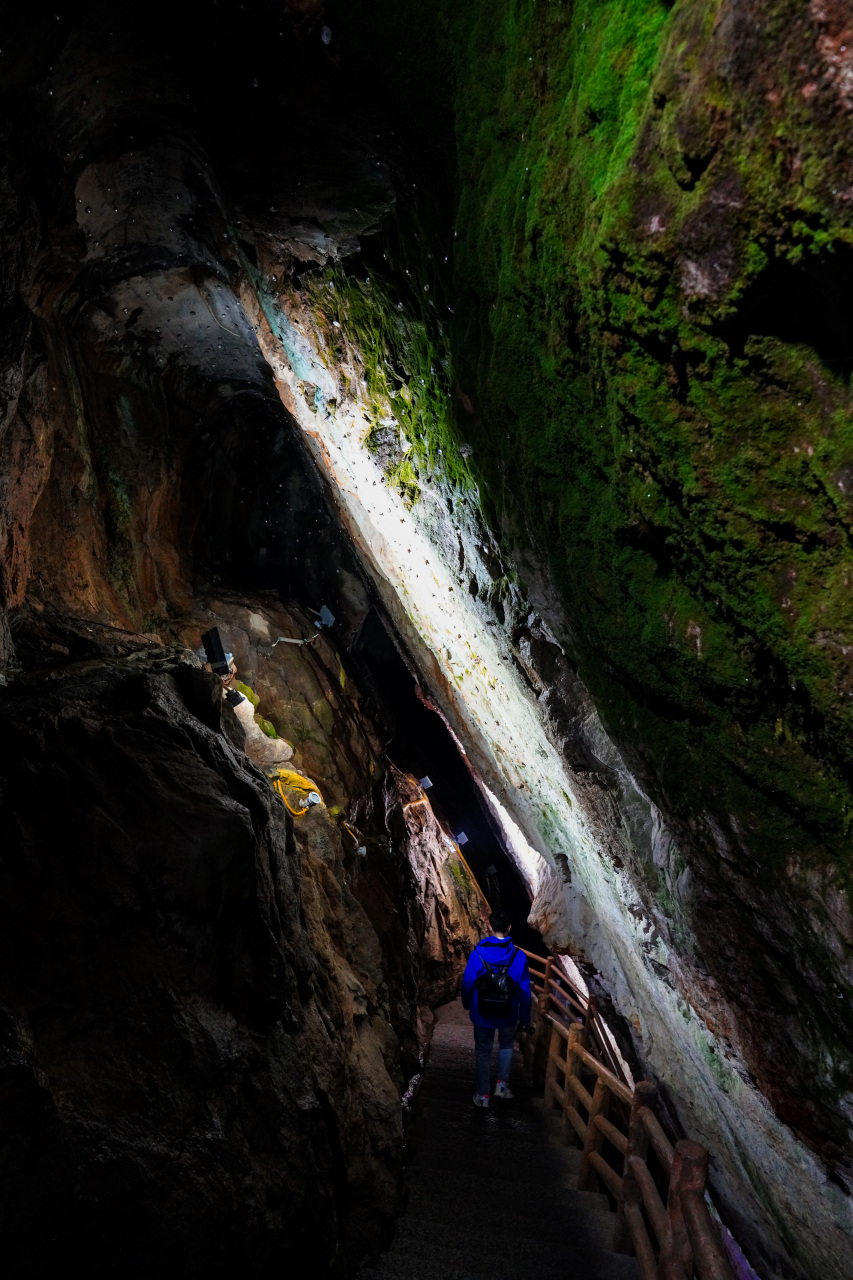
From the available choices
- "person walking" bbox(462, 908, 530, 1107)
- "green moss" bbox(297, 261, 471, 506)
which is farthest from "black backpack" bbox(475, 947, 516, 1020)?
"green moss" bbox(297, 261, 471, 506)

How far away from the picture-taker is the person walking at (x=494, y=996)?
24.4 ft

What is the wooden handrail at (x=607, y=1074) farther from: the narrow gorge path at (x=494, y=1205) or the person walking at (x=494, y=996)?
the narrow gorge path at (x=494, y=1205)

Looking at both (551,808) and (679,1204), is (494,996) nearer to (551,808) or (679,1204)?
(551,808)

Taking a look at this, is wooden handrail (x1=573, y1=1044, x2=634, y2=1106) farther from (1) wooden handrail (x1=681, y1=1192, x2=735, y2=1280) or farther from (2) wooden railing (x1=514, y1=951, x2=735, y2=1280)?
(1) wooden handrail (x1=681, y1=1192, x2=735, y2=1280)

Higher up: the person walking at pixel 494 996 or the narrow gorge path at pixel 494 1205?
the person walking at pixel 494 996

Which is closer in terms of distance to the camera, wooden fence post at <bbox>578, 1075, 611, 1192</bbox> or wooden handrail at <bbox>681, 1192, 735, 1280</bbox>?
wooden handrail at <bbox>681, 1192, 735, 1280</bbox>

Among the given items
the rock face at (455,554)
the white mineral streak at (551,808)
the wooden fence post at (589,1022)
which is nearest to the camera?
the rock face at (455,554)

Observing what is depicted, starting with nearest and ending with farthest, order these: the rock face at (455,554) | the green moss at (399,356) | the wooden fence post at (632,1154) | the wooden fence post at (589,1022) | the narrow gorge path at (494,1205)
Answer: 1. the rock face at (455,554)
2. the green moss at (399,356)
3. the narrow gorge path at (494,1205)
4. the wooden fence post at (632,1154)
5. the wooden fence post at (589,1022)

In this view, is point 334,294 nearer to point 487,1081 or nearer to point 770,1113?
point 770,1113

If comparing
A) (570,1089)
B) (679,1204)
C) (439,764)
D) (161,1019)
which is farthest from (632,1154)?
(439,764)

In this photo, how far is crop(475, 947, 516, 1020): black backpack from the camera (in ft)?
24.3

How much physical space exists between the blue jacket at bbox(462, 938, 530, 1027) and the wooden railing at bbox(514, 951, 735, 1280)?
61 cm

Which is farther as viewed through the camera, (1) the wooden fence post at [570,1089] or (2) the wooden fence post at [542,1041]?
(2) the wooden fence post at [542,1041]

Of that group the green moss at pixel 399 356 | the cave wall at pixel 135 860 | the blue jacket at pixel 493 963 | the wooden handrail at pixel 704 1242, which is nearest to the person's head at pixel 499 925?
the blue jacket at pixel 493 963
